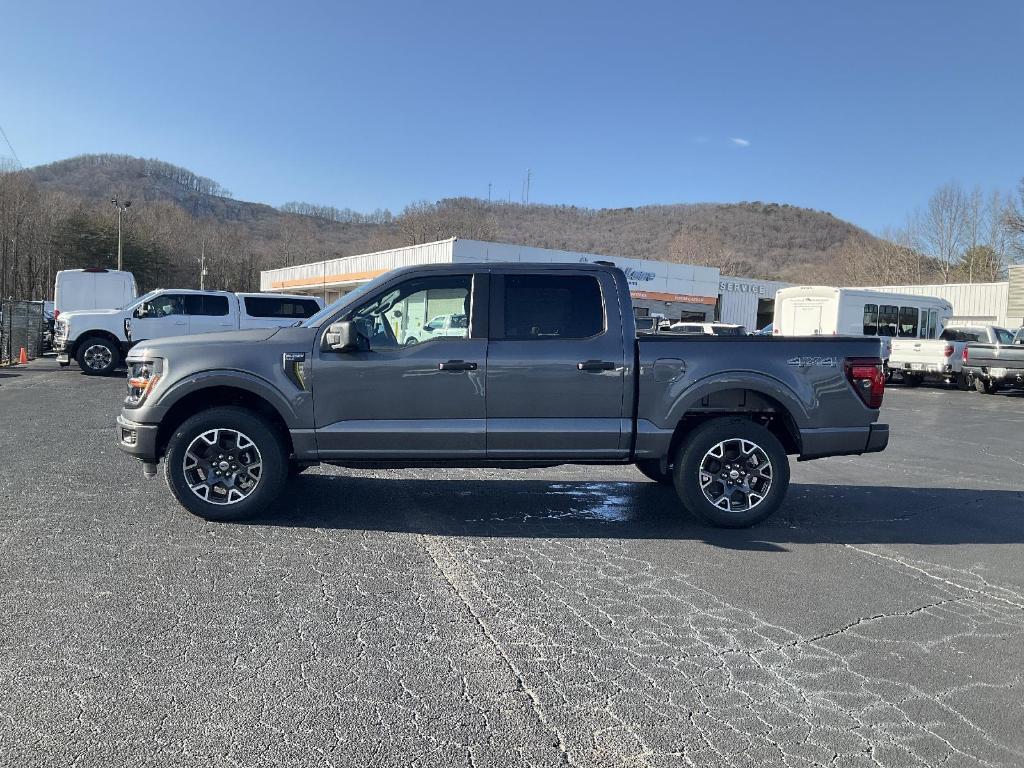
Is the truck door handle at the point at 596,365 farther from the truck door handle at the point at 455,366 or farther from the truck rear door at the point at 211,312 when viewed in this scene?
the truck rear door at the point at 211,312

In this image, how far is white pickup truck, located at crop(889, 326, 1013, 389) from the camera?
2209 cm

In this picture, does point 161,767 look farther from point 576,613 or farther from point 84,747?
point 576,613

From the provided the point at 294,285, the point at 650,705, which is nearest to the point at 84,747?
the point at 650,705

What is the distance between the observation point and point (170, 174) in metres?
143

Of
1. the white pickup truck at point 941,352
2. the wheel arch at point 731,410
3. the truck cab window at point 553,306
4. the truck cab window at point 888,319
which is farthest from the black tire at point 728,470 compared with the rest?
the truck cab window at point 888,319

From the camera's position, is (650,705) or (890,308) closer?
(650,705)

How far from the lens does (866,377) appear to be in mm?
5961

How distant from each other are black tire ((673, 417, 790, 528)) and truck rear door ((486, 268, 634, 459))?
1.87 feet

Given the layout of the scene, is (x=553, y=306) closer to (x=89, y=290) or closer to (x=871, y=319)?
(x=89, y=290)

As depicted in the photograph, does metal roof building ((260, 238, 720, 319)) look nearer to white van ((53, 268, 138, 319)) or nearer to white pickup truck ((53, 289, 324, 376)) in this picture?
white van ((53, 268, 138, 319))

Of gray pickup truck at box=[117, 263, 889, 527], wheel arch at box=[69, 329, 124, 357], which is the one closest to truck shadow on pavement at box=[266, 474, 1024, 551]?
gray pickup truck at box=[117, 263, 889, 527]

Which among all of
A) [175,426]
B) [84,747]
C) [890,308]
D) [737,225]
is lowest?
[84,747]

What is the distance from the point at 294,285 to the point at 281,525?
52.3m

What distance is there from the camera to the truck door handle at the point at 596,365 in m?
5.73
